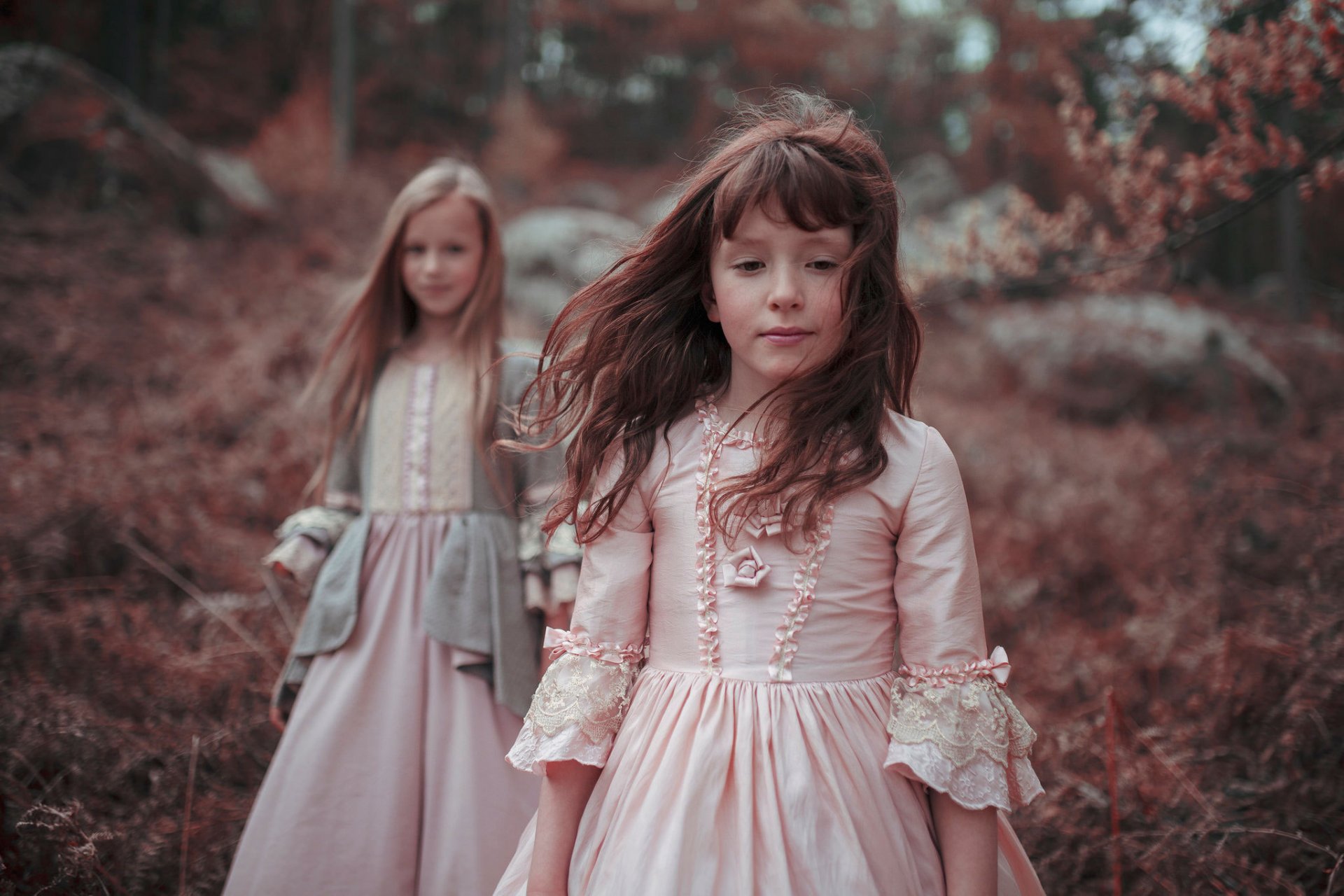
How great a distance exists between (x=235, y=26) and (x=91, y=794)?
11797 millimetres

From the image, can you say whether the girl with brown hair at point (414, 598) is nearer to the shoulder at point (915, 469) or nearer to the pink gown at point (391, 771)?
the pink gown at point (391, 771)

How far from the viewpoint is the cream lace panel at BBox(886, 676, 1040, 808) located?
1.27 meters

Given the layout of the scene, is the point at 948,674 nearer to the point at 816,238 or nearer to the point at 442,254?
the point at 816,238

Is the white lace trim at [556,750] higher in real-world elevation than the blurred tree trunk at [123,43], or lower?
lower

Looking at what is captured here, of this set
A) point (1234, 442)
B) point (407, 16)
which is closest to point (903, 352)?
point (1234, 442)

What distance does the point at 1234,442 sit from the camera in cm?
615

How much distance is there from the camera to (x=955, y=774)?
1.28 meters

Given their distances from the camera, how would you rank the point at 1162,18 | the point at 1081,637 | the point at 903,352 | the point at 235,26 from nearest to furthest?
the point at 903,352 < the point at 1162,18 < the point at 1081,637 < the point at 235,26

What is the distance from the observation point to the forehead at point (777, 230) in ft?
4.58

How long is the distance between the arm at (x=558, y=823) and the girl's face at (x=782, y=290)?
690 mm

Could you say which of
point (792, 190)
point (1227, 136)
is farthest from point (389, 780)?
point (1227, 136)

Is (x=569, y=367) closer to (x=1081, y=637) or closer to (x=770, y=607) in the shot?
(x=770, y=607)

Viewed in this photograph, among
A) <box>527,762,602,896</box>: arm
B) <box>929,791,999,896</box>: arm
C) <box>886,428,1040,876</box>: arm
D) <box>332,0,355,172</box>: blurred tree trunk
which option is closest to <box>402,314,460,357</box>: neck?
<box>527,762,602,896</box>: arm

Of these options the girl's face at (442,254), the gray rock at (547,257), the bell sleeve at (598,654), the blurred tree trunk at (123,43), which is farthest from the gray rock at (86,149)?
the bell sleeve at (598,654)
